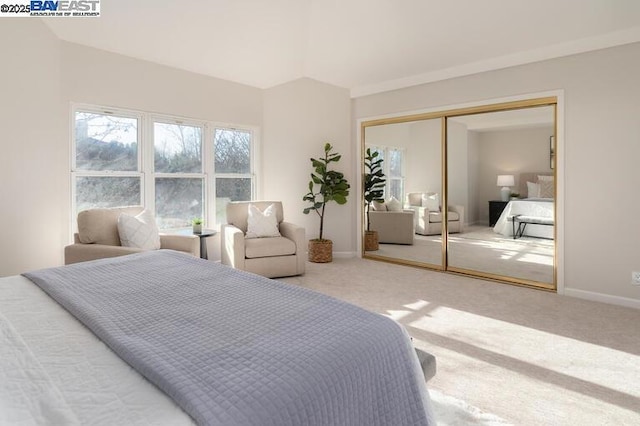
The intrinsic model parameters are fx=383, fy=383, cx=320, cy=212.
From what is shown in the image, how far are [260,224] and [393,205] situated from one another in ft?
6.38

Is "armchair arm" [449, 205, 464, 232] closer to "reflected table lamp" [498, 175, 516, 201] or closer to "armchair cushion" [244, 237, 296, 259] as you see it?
"reflected table lamp" [498, 175, 516, 201]

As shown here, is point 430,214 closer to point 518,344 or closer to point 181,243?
point 518,344

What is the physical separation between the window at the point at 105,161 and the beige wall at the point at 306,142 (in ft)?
6.47

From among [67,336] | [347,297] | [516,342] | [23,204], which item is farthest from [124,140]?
[516,342]

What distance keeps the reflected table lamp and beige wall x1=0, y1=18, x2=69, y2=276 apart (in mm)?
4798

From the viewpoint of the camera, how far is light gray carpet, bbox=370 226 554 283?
4.18m

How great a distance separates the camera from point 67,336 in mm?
1188

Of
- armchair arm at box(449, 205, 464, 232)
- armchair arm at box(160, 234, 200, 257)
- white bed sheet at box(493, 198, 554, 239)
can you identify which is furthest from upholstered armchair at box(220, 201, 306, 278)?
white bed sheet at box(493, 198, 554, 239)

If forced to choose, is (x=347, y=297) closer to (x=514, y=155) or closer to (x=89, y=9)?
(x=514, y=155)

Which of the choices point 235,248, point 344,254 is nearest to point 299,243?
point 235,248

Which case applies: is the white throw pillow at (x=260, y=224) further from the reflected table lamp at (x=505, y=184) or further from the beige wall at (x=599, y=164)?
the beige wall at (x=599, y=164)

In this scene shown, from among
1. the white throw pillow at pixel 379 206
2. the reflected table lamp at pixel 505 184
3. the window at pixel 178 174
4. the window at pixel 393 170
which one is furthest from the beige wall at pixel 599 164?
the window at pixel 178 174

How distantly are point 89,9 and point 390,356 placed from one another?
4.16 m

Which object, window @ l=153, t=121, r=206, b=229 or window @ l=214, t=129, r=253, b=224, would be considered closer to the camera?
window @ l=153, t=121, r=206, b=229
